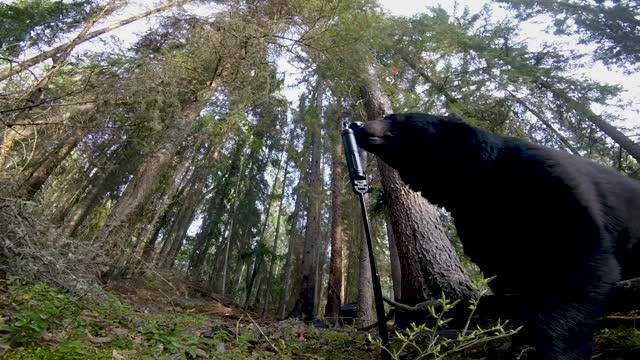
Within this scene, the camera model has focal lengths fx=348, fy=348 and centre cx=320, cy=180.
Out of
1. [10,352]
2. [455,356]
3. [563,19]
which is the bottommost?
[10,352]

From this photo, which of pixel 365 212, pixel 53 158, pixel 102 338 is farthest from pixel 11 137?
pixel 53 158

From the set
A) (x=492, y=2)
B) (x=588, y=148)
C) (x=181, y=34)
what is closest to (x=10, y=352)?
(x=181, y=34)

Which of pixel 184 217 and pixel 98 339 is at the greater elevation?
pixel 184 217

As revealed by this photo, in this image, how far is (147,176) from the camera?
7840 millimetres

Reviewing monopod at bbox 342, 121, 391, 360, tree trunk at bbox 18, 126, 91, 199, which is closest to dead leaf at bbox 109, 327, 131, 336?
monopod at bbox 342, 121, 391, 360

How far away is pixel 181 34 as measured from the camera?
10938mm

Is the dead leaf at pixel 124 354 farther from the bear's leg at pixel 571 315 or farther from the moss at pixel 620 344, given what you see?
the moss at pixel 620 344

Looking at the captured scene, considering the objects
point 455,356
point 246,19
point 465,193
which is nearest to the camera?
point 465,193

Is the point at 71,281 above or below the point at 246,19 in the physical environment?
below

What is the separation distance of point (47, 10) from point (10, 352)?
13365 millimetres

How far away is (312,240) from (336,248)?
1.22 meters

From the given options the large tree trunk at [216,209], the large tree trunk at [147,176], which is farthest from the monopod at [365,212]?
the large tree trunk at [216,209]

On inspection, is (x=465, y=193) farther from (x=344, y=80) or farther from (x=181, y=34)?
(x=181, y=34)

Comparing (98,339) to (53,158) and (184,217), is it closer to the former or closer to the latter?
(53,158)
